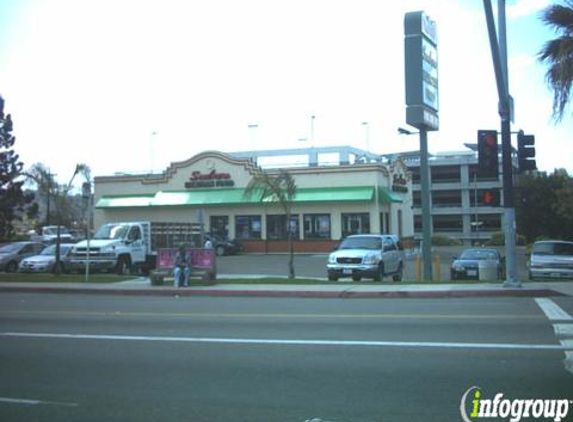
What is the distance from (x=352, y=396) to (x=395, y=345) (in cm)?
292

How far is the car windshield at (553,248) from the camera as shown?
23.6 meters

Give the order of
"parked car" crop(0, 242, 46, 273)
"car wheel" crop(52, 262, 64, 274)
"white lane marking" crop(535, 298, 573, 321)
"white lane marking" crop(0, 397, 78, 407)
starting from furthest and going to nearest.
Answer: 1. "parked car" crop(0, 242, 46, 273)
2. "car wheel" crop(52, 262, 64, 274)
3. "white lane marking" crop(535, 298, 573, 321)
4. "white lane marking" crop(0, 397, 78, 407)

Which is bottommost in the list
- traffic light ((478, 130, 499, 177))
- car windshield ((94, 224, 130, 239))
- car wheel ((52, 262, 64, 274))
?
car wheel ((52, 262, 64, 274))

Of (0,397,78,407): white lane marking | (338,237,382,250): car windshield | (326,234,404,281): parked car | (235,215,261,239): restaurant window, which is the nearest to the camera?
(0,397,78,407): white lane marking

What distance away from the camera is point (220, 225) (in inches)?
1859

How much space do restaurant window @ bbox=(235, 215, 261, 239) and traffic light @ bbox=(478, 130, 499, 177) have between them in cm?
2947

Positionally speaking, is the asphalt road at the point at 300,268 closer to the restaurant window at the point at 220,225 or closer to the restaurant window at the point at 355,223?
the restaurant window at the point at 355,223

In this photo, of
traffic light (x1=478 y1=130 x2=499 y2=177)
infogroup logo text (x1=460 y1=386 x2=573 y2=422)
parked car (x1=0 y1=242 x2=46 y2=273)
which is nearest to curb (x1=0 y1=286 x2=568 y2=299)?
traffic light (x1=478 y1=130 x2=499 y2=177)

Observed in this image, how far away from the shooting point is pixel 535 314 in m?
12.5

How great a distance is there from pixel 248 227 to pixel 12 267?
59.8 ft

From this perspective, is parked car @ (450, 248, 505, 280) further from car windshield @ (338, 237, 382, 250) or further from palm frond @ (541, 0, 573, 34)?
palm frond @ (541, 0, 573, 34)

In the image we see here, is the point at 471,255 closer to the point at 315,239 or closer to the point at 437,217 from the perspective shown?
the point at 315,239

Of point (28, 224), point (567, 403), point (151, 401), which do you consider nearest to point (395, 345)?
point (567, 403)

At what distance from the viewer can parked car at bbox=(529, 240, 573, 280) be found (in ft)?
74.0
